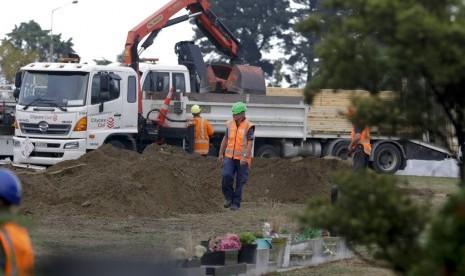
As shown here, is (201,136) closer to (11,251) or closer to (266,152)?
(266,152)

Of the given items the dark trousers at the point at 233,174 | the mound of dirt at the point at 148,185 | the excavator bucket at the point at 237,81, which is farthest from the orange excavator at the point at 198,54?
the dark trousers at the point at 233,174

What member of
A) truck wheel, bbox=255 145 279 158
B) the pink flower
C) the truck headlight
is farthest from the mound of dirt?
truck wheel, bbox=255 145 279 158

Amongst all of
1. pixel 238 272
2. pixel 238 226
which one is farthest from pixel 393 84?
pixel 238 226

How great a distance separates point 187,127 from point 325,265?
14.5m

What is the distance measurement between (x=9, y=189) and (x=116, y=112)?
70.0 feet

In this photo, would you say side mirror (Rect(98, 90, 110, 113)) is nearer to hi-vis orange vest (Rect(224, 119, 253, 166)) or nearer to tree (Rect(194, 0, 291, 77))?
hi-vis orange vest (Rect(224, 119, 253, 166))

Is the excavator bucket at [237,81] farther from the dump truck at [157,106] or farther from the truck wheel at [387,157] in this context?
the truck wheel at [387,157]

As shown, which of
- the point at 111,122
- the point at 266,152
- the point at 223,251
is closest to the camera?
the point at 223,251

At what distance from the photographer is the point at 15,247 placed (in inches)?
188

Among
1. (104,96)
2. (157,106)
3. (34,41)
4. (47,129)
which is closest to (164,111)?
(157,106)

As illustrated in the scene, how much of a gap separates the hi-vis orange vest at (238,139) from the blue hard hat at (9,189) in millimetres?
13063

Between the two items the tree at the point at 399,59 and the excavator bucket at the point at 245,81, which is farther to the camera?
the excavator bucket at the point at 245,81

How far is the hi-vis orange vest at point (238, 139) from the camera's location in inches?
713

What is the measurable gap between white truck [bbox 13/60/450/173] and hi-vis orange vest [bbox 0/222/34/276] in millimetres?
20154
